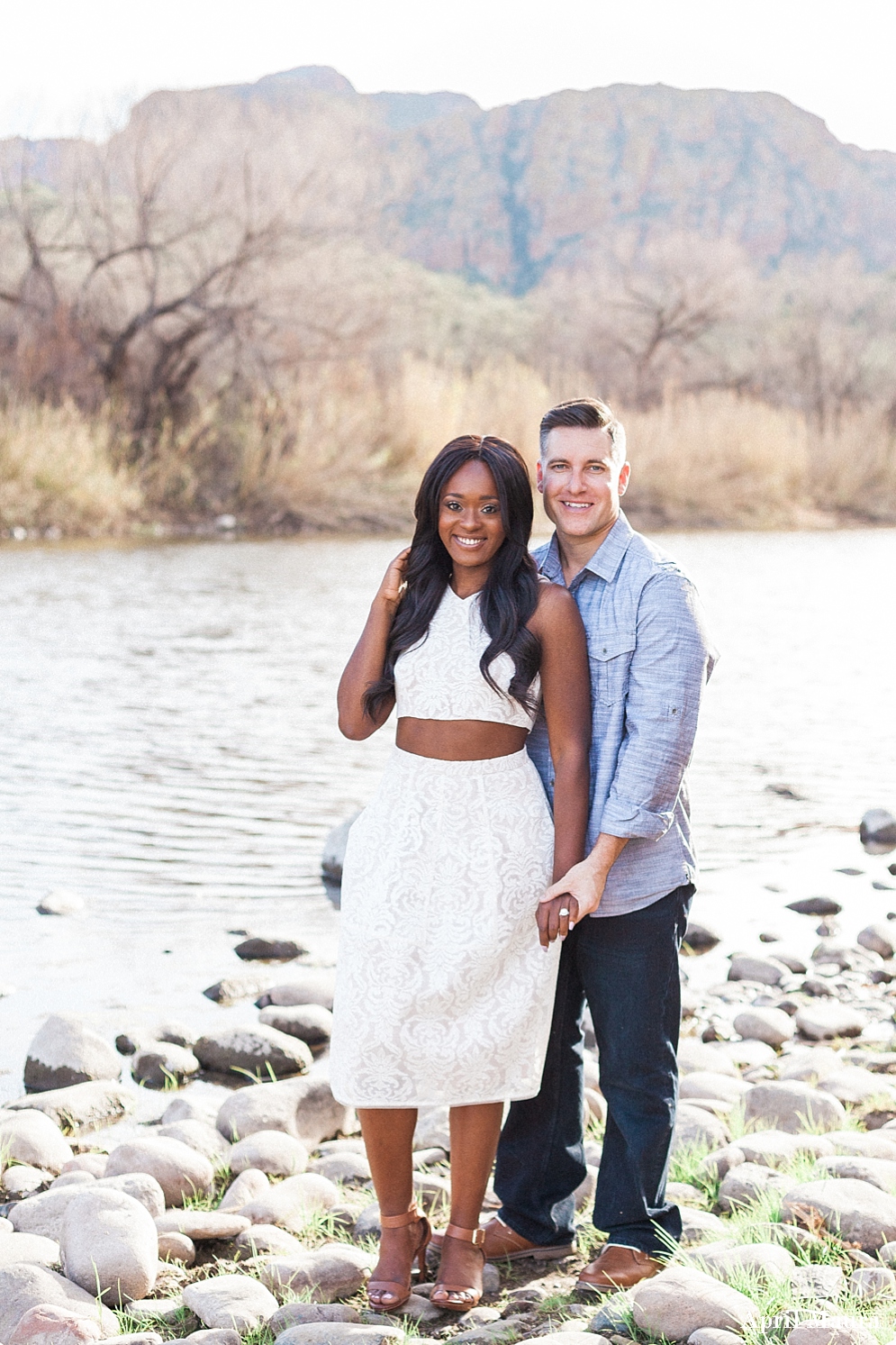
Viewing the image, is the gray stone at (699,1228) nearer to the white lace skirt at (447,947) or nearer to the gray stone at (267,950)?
the white lace skirt at (447,947)

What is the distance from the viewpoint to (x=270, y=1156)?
11.4 ft

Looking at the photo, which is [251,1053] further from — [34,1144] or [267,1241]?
[267,1241]

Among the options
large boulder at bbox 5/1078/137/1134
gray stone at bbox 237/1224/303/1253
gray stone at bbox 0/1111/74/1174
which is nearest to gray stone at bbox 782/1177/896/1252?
gray stone at bbox 237/1224/303/1253

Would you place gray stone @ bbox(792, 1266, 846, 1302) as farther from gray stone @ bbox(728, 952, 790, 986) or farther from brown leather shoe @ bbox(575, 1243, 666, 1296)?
gray stone @ bbox(728, 952, 790, 986)

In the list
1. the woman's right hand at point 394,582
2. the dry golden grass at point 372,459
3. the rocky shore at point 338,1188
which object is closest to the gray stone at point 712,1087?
the rocky shore at point 338,1188

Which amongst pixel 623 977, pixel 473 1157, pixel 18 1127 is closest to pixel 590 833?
pixel 623 977

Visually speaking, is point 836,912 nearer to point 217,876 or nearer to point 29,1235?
point 217,876

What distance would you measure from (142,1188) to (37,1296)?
21.2 inches

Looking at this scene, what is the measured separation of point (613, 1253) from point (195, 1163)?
1059 millimetres

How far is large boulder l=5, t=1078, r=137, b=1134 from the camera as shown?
3.87 meters

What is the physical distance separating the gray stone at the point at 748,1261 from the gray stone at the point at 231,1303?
766mm

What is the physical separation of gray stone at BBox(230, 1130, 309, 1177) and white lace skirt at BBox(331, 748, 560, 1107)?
0.81m

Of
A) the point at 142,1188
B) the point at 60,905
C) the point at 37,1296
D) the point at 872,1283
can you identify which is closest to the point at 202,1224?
the point at 142,1188

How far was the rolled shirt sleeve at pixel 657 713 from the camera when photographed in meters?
2.68
